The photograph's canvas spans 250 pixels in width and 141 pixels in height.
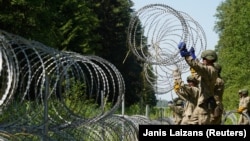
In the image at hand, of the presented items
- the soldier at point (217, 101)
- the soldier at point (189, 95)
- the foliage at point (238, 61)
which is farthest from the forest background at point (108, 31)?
the soldier at point (217, 101)

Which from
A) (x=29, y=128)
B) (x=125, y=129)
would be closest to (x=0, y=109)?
(x=29, y=128)

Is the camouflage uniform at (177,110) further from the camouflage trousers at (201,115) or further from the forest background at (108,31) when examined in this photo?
the camouflage trousers at (201,115)

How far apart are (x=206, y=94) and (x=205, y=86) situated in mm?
210

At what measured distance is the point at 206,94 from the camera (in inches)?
442

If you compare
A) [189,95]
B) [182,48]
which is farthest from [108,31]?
[182,48]

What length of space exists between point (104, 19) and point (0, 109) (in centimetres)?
5543

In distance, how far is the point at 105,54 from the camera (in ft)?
208

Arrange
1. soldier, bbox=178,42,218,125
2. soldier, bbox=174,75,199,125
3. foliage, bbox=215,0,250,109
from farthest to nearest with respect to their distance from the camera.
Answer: foliage, bbox=215,0,250,109 < soldier, bbox=174,75,199,125 < soldier, bbox=178,42,218,125

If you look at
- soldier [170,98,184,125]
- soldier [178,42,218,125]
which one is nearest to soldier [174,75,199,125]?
soldier [178,42,218,125]

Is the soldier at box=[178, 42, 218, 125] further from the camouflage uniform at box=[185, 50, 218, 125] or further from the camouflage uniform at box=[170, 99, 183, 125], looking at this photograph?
the camouflage uniform at box=[170, 99, 183, 125]

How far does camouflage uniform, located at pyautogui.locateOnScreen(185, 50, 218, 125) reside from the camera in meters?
10.5

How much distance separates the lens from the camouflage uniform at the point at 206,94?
10523 millimetres

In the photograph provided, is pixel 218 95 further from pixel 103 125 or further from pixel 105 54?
pixel 105 54

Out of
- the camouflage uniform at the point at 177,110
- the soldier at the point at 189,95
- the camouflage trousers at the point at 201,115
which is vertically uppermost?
the soldier at the point at 189,95
